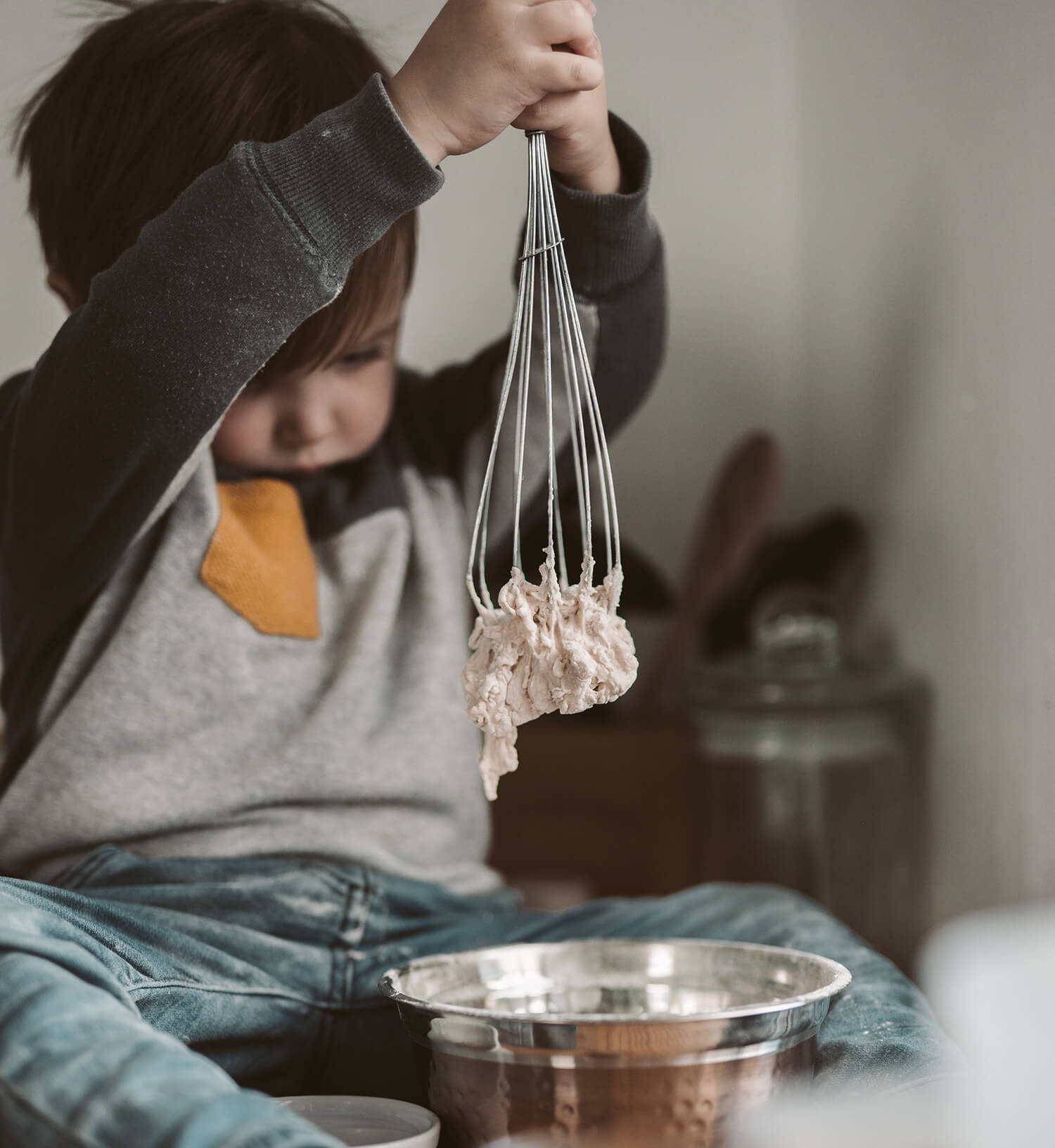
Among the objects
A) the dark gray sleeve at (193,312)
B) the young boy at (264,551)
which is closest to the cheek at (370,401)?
the young boy at (264,551)

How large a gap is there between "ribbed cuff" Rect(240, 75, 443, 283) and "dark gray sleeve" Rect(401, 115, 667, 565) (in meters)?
0.10

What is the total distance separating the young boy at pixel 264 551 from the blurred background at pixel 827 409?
0.05 meters

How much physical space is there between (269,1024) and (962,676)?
633 mm

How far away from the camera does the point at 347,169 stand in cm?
53

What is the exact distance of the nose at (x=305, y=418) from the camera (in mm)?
693

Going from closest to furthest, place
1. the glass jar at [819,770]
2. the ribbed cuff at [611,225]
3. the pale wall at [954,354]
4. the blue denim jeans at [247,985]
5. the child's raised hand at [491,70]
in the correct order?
the blue denim jeans at [247,985] < the child's raised hand at [491,70] < the ribbed cuff at [611,225] < the pale wall at [954,354] < the glass jar at [819,770]

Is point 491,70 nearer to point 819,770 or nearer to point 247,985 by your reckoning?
point 247,985

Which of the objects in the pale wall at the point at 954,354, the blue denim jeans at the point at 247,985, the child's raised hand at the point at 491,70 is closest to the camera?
the blue denim jeans at the point at 247,985

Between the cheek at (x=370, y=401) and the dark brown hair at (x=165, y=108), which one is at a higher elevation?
the dark brown hair at (x=165, y=108)

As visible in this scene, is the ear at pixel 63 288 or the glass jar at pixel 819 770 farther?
the glass jar at pixel 819 770

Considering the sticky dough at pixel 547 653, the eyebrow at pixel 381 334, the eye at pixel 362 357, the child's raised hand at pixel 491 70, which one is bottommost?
the sticky dough at pixel 547 653

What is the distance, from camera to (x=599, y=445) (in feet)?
1.86

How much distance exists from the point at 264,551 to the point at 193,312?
0.66 ft

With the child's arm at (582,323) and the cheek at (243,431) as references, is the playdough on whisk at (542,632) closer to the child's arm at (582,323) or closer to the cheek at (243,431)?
the child's arm at (582,323)
